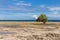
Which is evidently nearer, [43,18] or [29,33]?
[29,33]

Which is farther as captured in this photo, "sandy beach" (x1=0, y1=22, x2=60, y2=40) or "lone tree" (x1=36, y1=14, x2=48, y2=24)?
"lone tree" (x1=36, y1=14, x2=48, y2=24)

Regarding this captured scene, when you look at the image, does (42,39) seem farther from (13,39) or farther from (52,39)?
(13,39)

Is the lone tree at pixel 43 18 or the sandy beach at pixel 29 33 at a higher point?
the lone tree at pixel 43 18

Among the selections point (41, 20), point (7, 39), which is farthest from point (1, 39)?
point (41, 20)

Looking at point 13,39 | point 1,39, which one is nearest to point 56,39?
point 13,39

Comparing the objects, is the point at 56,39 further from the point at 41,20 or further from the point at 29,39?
the point at 41,20

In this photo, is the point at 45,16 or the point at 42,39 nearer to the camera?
the point at 42,39

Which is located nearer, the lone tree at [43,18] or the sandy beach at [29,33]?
the sandy beach at [29,33]

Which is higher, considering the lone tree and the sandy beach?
the lone tree

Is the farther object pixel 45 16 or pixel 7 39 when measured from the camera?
pixel 45 16

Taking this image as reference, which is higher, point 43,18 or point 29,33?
point 43,18

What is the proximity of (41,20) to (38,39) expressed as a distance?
6359 centimetres

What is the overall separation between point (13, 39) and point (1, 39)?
1765 millimetres

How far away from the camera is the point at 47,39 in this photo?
26641 millimetres
